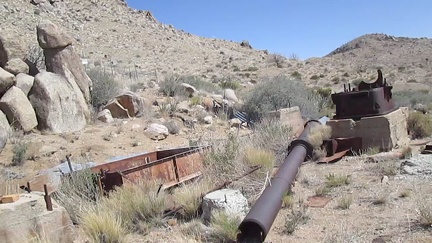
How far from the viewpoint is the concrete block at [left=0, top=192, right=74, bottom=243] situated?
466 centimetres

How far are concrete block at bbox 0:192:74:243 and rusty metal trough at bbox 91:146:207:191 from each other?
49.5 inches

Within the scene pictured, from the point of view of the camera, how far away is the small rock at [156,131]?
12.9m

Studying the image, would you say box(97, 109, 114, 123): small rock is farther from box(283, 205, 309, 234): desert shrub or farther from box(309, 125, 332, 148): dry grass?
box(283, 205, 309, 234): desert shrub

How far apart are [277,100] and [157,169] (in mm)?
9583

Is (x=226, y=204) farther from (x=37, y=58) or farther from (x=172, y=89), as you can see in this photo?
(x=37, y=58)

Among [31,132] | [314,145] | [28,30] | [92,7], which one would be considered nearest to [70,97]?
[31,132]

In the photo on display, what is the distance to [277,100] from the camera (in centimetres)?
1599

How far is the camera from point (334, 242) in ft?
14.1

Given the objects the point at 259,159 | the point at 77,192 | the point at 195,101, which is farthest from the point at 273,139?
the point at 195,101

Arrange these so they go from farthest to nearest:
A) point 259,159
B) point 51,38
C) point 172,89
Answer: point 172,89 → point 51,38 → point 259,159

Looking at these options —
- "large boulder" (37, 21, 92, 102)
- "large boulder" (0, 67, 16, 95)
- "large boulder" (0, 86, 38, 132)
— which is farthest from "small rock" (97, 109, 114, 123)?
"large boulder" (0, 67, 16, 95)

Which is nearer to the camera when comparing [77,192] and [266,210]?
[266,210]

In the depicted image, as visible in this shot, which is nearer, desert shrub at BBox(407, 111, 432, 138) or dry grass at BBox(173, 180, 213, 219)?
dry grass at BBox(173, 180, 213, 219)

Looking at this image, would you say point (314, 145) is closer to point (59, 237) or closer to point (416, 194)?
point (416, 194)
